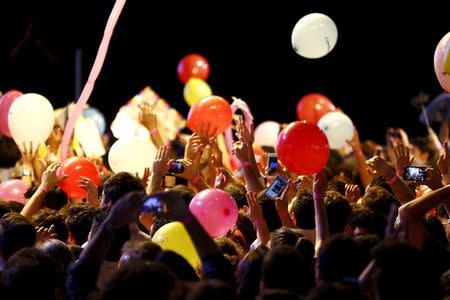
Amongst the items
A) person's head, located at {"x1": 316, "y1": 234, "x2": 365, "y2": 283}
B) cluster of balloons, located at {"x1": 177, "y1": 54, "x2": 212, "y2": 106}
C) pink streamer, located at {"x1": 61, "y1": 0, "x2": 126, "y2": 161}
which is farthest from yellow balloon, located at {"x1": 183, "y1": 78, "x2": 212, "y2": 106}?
person's head, located at {"x1": 316, "y1": 234, "x2": 365, "y2": 283}

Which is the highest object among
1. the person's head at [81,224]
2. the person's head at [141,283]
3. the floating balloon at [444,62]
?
the floating balloon at [444,62]

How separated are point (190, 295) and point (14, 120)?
382cm

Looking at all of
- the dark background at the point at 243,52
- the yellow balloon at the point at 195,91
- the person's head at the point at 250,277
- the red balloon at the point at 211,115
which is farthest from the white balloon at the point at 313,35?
the dark background at the point at 243,52

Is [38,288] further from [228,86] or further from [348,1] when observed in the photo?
[228,86]

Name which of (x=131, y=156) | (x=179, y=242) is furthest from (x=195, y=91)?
(x=179, y=242)

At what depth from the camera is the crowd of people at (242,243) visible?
9.34ft

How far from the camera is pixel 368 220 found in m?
4.19

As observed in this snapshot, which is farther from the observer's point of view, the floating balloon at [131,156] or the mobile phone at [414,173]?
the floating balloon at [131,156]

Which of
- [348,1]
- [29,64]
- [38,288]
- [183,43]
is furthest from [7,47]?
[38,288]

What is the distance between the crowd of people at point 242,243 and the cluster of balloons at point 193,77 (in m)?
1.95

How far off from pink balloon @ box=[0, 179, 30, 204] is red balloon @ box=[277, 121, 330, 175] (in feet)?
6.05

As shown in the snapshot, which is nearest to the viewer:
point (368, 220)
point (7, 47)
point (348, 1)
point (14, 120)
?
point (368, 220)

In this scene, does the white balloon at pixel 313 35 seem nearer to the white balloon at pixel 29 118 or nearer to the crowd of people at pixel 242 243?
the crowd of people at pixel 242 243

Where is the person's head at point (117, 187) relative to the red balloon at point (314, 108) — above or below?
above
